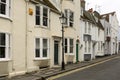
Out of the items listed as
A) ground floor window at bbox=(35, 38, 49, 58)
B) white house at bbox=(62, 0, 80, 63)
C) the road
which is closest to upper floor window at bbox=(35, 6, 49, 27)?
ground floor window at bbox=(35, 38, 49, 58)

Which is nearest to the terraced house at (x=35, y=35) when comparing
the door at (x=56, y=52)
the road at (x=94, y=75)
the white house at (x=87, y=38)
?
the door at (x=56, y=52)

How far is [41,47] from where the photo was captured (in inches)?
924

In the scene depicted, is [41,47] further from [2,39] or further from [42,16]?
[2,39]

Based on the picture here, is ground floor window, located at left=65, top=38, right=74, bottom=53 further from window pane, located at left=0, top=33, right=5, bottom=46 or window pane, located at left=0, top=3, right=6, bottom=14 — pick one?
window pane, located at left=0, top=33, right=5, bottom=46

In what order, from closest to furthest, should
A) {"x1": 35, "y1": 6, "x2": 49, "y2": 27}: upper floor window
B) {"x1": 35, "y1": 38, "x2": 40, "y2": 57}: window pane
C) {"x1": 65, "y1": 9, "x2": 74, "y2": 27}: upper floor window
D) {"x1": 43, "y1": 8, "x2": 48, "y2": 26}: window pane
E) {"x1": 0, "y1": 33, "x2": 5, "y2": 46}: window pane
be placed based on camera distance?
{"x1": 0, "y1": 33, "x2": 5, "y2": 46}: window pane
{"x1": 35, "y1": 38, "x2": 40, "y2": 57}: window pane
{"x1": 35, "y1": 6, "x2": 49, "y2": 27}: upper floor window
{"x1": 43, "y1": 8, "x2": 48, "y2": 26}: window pane
{"x1": 65, "y1": 9, "x2": 74, "y2": 27}: upper floor window

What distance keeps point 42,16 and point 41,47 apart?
2692 millimetres

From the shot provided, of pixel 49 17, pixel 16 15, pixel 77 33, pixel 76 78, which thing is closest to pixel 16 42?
pixel 16 15

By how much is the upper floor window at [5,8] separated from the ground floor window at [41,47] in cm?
529

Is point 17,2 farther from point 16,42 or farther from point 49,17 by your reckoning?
point 49,17

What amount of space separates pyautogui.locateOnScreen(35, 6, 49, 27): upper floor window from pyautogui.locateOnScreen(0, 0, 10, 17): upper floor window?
16.7ft

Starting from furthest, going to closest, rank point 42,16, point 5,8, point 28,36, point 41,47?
point 42,16 < point 41,47 < point 28,36 < point 5,8

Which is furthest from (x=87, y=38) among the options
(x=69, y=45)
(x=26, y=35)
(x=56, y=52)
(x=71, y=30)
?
(x=26, y=35)

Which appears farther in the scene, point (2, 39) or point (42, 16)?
point (42, 16)

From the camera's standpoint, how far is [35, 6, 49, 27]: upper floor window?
2330 cm
